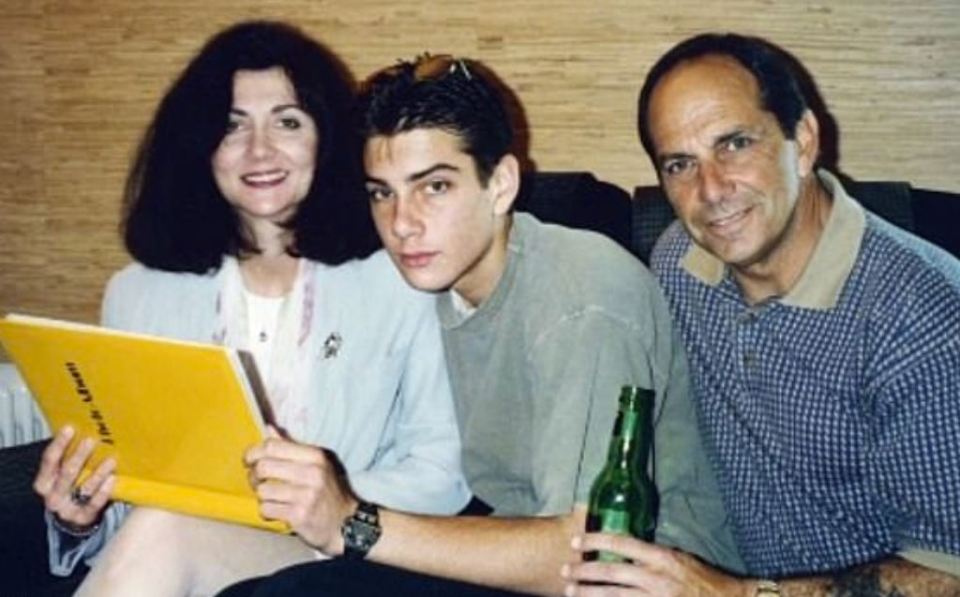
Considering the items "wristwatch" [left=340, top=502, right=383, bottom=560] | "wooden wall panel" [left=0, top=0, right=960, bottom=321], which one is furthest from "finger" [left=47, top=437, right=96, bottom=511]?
"wooden wall panel" [left=0, top=0, right=960, bottom=321]

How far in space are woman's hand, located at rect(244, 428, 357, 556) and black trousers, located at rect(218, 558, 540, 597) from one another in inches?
1.7

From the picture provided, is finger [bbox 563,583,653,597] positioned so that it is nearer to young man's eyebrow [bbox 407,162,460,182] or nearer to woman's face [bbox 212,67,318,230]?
young man's eyebrow [bbox 407,162,460,182]

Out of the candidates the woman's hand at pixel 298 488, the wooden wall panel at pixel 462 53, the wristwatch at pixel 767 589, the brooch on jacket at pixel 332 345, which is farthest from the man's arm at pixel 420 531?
the wooden wall panel at pixel 462 53

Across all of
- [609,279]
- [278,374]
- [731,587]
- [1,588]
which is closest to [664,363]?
[609,279]

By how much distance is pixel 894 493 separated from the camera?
51.9 inches

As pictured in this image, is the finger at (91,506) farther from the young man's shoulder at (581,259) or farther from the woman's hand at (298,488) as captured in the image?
the young man's shoulder at (581,259)

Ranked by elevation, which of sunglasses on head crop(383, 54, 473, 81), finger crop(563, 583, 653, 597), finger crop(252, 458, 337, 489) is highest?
sunglasses on head crop(383, 54, 473, 81)

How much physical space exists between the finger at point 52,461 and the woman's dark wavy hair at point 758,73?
2.82 feet

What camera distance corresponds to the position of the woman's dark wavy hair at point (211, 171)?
1759mm

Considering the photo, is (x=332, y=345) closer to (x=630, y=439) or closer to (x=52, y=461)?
(x=52, y=461)

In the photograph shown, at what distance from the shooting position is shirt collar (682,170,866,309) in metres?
1.38

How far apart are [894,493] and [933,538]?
6cm

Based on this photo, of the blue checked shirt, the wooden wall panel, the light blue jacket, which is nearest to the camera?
the blue checked shirt

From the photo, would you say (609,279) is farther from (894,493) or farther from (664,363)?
(894,493)
